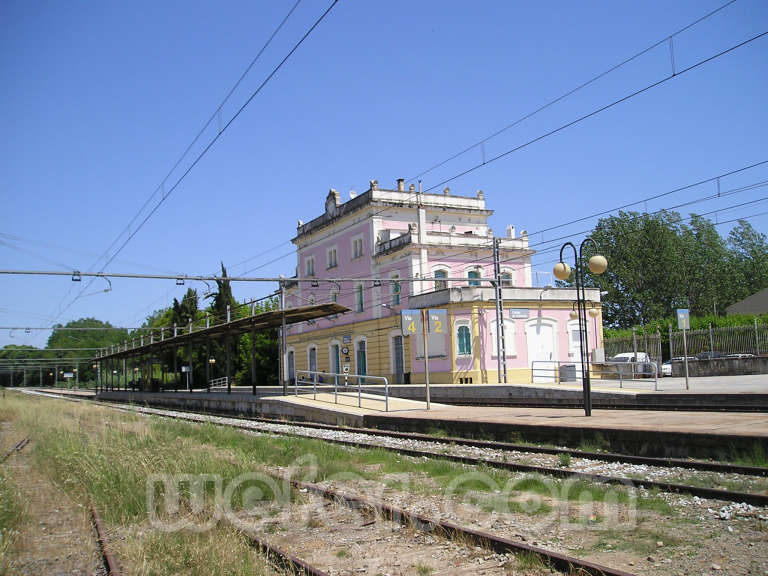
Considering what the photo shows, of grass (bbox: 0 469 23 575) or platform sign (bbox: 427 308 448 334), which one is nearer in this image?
grass (bbox: 0 469 23 575)

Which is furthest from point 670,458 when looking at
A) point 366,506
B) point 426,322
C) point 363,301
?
point 363,301

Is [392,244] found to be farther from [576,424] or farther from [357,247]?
[576,424]

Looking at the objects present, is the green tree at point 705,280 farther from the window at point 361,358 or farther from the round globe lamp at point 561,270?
the round globe lamp at point 561,270

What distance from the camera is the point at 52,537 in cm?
788

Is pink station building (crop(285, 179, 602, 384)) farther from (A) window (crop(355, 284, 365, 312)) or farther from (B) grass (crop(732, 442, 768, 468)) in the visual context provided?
(B) grass (crop(732, 442, 768, 468))

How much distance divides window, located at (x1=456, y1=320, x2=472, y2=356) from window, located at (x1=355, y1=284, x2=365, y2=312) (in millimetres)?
11387

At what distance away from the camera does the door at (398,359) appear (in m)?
42.6

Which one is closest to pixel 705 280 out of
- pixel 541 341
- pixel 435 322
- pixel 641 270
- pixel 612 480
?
pixel 641 270

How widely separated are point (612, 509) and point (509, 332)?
30.6 metres

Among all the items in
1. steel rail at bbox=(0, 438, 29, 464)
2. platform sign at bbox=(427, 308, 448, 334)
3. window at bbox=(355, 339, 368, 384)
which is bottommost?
steel rail at bbox=(0, 438, 29, 464)

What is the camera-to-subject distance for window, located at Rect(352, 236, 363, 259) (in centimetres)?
4793

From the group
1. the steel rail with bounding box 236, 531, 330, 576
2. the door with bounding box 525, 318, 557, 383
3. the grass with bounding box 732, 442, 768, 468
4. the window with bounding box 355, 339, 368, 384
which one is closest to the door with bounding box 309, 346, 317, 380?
the window with bounding box 355, 339, 368, 384

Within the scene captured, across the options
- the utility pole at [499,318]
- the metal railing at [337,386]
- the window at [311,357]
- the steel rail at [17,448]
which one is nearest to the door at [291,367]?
the window at [311,357]

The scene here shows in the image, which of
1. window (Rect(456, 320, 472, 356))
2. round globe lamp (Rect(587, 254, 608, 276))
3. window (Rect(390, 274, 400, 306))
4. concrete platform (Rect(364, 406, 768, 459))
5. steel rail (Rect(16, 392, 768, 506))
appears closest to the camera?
steel rail (Rect(16, 392, 768, 506))
